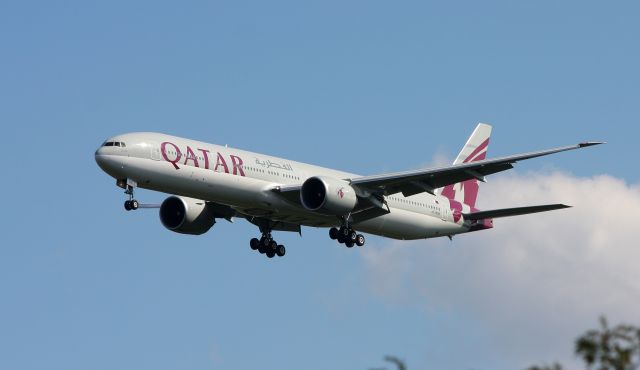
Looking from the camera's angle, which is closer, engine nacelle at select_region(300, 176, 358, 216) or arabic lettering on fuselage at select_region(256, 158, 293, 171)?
engine nacelle at select_region(300, 176, 358, 216)

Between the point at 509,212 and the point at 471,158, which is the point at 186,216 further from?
the point at 471,158

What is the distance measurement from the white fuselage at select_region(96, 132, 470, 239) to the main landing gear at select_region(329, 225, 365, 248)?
60 cm

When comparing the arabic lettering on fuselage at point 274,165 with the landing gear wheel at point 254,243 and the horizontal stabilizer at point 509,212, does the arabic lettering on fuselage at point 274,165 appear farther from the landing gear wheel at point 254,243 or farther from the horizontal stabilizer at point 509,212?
the horizontal stabilizer at point 509,212

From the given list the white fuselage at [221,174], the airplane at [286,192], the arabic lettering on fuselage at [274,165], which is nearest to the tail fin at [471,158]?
the airplane at [286,192]

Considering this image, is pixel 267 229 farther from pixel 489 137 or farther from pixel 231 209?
pixel 489 137

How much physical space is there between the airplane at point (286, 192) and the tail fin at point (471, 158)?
154 mm

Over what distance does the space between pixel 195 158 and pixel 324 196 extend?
235 inches

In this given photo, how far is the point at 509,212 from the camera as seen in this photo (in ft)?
165

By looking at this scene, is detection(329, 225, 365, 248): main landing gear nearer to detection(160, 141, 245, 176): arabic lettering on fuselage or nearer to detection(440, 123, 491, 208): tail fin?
detection(160, 141, 245, 176): arabic lettering on fuselage

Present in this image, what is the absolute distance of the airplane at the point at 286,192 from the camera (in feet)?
143

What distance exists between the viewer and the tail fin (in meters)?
56.8

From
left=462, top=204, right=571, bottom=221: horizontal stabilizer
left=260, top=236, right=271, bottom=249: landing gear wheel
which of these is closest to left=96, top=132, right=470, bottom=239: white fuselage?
left=260, top=236, right=271, bottom=249: landing gear wheel

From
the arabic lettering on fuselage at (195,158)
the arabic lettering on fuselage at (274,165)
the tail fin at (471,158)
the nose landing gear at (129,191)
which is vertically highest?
the tail fin at (471,158)

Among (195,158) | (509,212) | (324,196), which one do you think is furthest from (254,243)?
(509,212)
